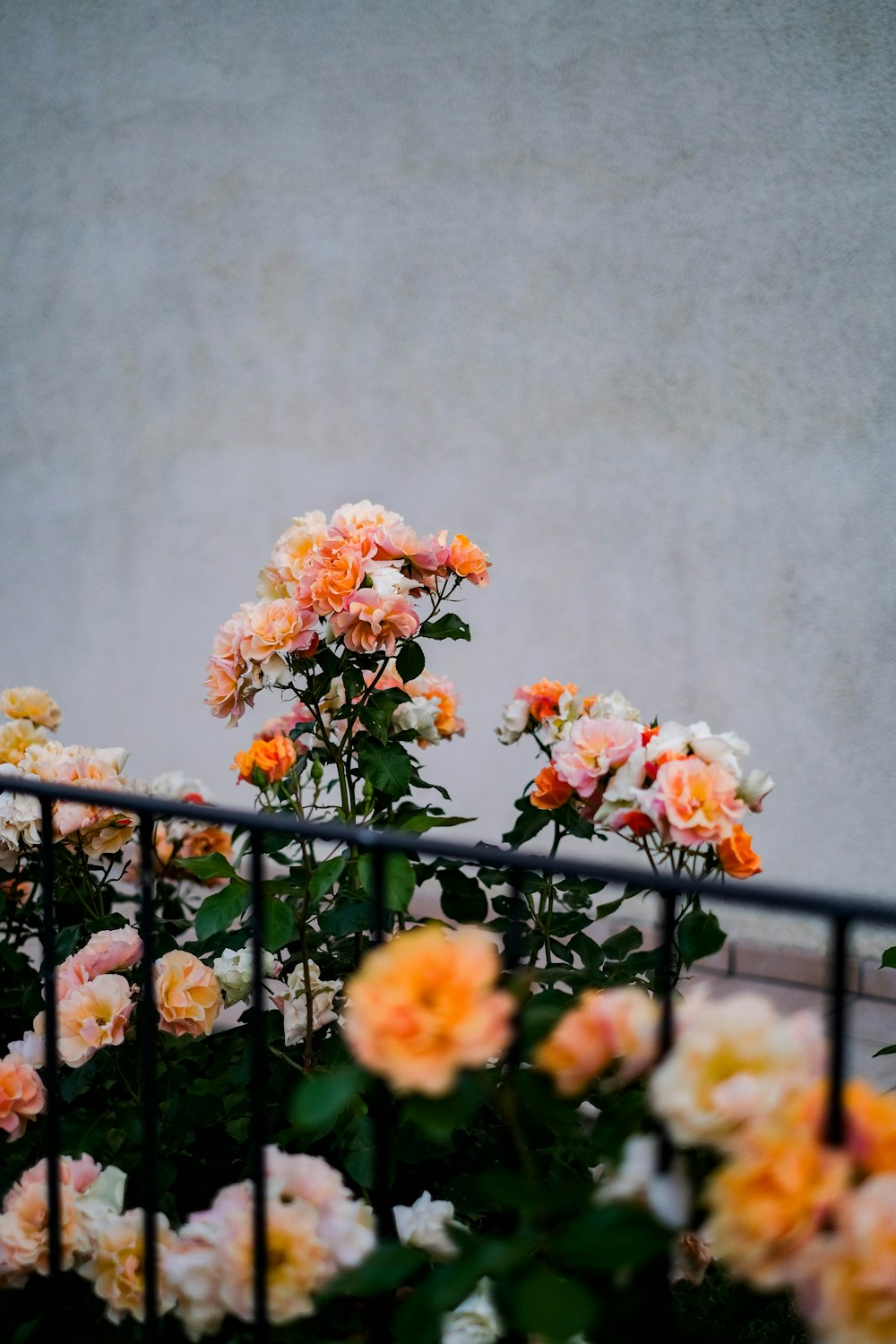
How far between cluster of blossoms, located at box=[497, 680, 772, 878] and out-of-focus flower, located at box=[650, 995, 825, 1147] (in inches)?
18.2

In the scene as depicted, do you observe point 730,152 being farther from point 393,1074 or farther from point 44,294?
point 393,1074

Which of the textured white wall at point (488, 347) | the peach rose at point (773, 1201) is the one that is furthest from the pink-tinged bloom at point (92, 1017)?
the textured white wall at point (488, 347)

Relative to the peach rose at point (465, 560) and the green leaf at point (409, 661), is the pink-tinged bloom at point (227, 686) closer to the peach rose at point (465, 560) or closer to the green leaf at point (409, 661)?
the green leaf at point (409, 661)

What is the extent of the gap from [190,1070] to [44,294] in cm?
344

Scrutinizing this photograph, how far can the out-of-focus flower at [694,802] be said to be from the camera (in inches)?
44.7

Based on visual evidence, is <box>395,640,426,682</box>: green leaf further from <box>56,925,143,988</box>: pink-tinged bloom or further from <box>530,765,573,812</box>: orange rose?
<box>56,925,143,988</box>: pink-tinged bloom

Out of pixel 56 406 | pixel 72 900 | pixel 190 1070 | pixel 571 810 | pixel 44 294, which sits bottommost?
pixel 190 1070

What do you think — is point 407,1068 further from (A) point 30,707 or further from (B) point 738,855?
(A) point 30,707

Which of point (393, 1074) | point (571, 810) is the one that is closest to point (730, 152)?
point (571, 810)

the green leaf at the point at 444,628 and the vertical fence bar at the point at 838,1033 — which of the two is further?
the green leaf at the point at 444,628

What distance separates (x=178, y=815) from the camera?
894 mm

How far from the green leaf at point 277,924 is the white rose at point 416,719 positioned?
414 millimetres

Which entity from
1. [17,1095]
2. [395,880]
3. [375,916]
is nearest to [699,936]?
[395,880]

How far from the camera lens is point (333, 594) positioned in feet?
4.42
